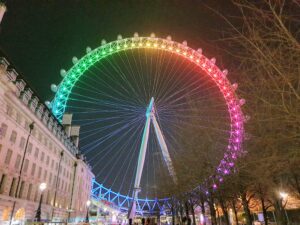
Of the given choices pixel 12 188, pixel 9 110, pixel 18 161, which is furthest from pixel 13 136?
pixel 12 188

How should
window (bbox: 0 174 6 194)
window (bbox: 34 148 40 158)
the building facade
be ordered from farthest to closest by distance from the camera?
window (bbox: 34 148 40 158) < the building facade < window (bbox: 0 174 6 194)

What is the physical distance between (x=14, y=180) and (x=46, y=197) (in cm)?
1246

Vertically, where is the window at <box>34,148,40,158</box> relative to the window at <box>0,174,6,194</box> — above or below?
above

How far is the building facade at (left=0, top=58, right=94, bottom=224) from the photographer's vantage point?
1278 inches

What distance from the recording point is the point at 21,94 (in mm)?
37062

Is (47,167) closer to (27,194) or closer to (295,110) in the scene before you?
(27,194)

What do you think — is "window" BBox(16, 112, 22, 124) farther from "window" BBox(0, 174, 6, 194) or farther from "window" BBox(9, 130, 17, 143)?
"window" BBox(0, 174, 6, 194)

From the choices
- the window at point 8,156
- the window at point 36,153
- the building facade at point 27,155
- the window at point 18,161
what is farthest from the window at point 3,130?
the window at point 36,153

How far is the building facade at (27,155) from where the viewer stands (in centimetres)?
3247

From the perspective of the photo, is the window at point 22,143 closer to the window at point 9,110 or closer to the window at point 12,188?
the window at point 12,188

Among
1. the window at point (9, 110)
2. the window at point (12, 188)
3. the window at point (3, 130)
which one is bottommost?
the window at point (12, 188)

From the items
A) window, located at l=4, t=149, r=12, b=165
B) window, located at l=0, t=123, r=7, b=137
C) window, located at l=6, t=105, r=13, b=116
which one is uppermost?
window, located at l=6, t=105, r=13, b=116

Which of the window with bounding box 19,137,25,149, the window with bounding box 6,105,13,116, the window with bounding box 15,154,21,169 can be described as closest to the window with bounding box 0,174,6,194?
the window with bounding box 15,154,21,169

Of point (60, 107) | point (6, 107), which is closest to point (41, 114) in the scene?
point (60, 107)
